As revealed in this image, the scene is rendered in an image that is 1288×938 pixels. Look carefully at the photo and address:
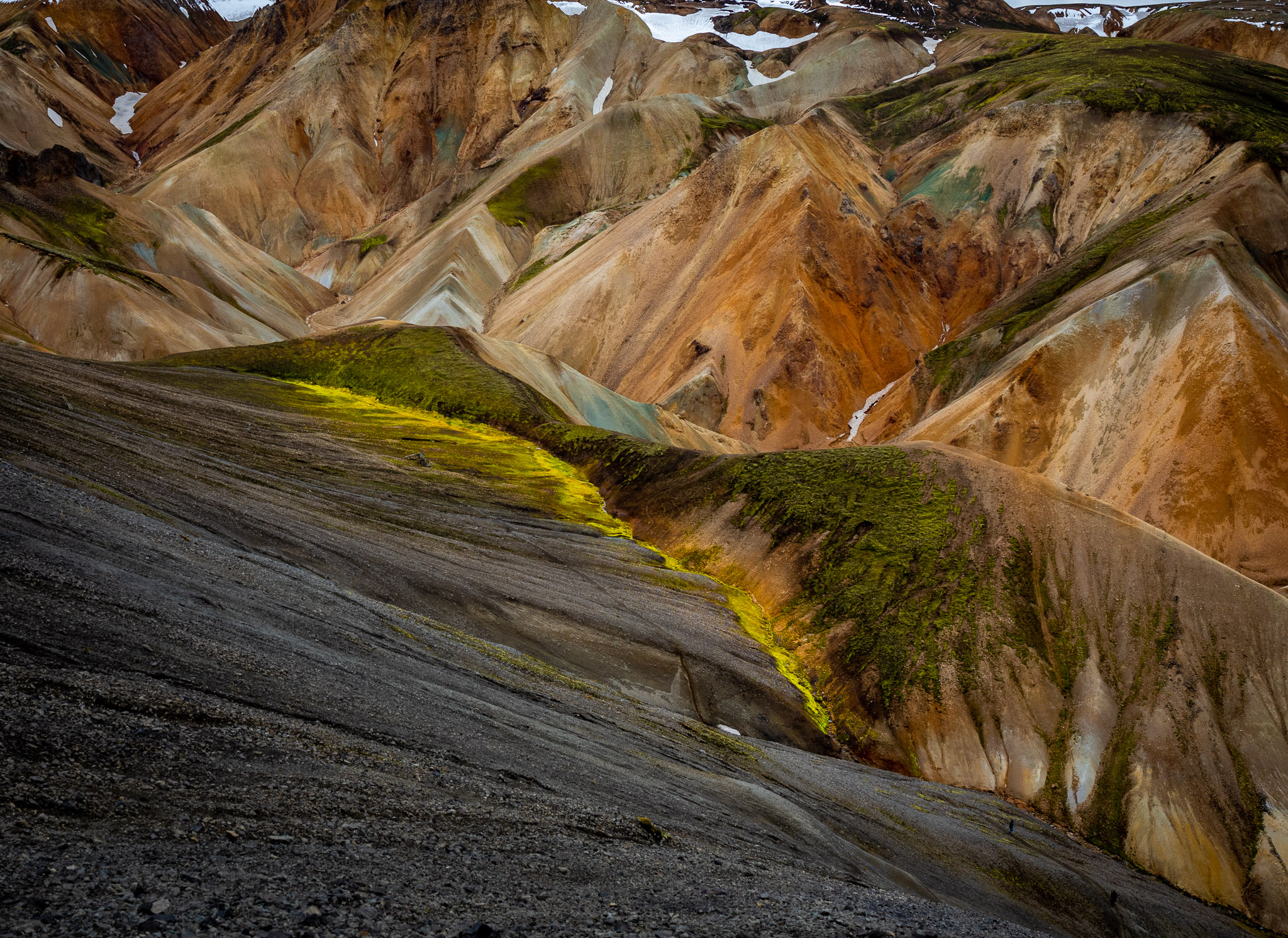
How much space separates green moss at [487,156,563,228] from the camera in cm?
10719

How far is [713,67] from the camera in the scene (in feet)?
452

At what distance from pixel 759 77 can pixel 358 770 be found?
145813mm

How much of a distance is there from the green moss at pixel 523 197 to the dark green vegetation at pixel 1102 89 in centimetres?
3855

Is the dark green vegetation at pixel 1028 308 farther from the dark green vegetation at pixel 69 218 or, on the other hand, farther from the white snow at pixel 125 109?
the white snow at pixel 125 109

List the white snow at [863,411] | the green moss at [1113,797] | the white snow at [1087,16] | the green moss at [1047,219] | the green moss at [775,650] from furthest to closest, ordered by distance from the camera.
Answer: the white snow at [1087,16] < the green moss at [1047,219] < the white snow at [863,411] < the green moss at [775,650] < the green moss at [1113,797]

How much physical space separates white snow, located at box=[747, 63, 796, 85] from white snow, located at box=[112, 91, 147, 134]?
363ft

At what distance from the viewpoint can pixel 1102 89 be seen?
83688 millimetres

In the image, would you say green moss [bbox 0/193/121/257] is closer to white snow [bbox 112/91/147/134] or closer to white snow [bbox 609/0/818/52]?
white snow [bbox 112/91/147/134]

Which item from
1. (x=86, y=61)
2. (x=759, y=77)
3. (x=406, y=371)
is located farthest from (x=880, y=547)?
(x=86, y=61)

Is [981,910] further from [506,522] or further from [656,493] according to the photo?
[656,493]

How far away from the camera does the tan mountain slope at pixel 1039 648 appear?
25.7m

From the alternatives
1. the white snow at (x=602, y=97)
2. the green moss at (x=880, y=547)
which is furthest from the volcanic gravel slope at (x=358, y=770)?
the white snow at (x=602, y=97)

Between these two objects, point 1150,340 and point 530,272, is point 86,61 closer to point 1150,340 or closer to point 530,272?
point 530,272

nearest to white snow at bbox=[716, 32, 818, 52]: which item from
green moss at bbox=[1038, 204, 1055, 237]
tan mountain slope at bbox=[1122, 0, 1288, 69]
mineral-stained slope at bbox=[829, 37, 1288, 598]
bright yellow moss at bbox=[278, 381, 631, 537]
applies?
tan mountain slope at bbox=[1122, 0, 1288, 69]
